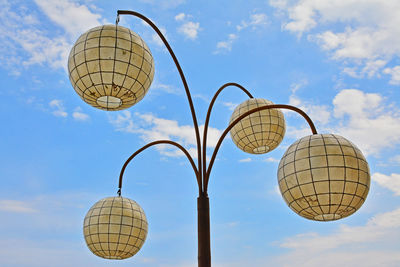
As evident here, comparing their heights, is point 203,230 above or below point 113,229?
below

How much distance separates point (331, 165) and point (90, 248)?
128 inches

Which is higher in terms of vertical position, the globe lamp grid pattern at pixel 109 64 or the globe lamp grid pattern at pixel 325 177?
the globe lamp grid pattern at pixel 109 64

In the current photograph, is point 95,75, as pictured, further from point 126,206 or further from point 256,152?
point 256,152

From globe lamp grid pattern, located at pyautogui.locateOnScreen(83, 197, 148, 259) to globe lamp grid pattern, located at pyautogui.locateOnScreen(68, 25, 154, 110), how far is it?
5.21 feet

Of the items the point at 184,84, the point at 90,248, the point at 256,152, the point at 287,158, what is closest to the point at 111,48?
the point at 184,84

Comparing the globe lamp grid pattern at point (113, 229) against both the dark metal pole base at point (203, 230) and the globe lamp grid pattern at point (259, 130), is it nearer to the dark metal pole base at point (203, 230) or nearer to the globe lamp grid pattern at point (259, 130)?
the dark metal pole base at point (203, 230)

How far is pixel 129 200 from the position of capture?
5.25 m

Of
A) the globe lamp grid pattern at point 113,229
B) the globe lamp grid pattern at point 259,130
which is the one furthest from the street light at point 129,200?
the globe lamp grid pattern at point 259,130

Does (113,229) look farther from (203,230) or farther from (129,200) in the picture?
(203,230)

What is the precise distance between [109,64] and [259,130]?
8.69ft

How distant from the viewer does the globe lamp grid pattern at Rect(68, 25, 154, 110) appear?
12.5ft

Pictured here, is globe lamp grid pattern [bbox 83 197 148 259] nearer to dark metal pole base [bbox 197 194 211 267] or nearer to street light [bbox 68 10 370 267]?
street light [bbox 68 10 370 267]

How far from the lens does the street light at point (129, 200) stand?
3438mm

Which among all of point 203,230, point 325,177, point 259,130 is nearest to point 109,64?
point 203,230
